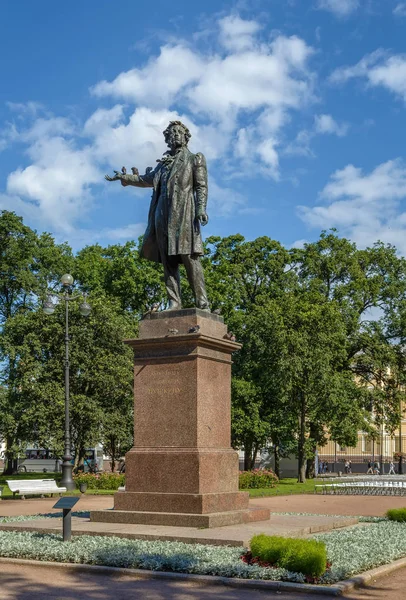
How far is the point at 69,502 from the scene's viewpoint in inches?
415

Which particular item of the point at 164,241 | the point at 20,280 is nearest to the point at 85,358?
the point at 20,280

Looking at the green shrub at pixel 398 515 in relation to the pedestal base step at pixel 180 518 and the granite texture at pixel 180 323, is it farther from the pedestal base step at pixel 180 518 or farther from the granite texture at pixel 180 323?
the granite texture at pixel 180 323

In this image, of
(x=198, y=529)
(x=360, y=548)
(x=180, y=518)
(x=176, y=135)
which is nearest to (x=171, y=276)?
(x=176, y=135)

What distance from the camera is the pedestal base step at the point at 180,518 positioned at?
37.4ft

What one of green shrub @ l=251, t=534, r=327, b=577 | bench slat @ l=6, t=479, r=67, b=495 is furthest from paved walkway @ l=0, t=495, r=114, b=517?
green shrub @ l=251, t=534, r=327, b=577

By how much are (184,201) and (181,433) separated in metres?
3.94

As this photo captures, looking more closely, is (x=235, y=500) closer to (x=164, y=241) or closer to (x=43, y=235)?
(x=164, y=241)

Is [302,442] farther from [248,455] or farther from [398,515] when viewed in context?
[398,515]

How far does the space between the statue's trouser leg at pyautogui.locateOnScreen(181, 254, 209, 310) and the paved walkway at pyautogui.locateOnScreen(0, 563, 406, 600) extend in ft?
17.9

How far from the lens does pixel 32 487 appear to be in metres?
26.4

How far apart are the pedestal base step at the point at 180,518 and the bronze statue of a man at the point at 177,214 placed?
3390 millimetres

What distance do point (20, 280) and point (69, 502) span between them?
32.0m

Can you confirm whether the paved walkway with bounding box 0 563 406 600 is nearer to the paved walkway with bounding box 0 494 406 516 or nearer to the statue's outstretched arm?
the statue's outstretched arm

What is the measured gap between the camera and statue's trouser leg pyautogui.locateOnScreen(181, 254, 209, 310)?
1347cm
